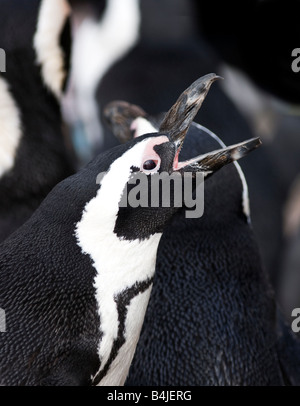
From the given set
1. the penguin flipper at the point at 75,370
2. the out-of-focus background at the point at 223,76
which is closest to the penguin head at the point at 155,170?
the penguin flipper at the point at 75,370

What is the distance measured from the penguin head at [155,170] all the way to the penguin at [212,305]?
0.81 ft

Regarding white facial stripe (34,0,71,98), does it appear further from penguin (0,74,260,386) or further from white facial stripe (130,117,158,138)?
penguin (0,74,260,386)

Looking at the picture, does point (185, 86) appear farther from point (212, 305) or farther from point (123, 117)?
point (212, 305)

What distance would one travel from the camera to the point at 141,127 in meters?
1.48

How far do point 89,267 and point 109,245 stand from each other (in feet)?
0.14

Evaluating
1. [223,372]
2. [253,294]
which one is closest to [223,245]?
Answer: [253,294]

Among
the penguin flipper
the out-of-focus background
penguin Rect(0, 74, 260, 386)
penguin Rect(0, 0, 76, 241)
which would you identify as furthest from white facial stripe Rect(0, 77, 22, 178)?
the penguin flipper

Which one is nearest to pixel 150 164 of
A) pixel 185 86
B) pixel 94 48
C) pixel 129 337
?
pixel 129 337

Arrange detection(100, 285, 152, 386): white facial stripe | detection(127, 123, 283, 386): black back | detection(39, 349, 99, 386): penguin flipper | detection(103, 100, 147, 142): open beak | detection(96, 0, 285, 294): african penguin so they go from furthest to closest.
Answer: detection(96, 0, 285, 294): african penguin < detection(103, 100, 147, 142): open beak < detection(127, 123, 283, 386): black back < detection(100, 285, 152, 386): white facial stripe < detection(39, 349, 99, 386): penguin flipper

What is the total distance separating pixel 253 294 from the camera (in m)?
1.48

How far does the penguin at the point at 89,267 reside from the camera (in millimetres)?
1059

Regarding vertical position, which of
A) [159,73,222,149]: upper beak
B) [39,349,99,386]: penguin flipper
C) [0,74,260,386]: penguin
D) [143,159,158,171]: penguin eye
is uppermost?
[159,73,222,149]: upper beak

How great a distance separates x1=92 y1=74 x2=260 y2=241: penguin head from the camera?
1127 millimetres

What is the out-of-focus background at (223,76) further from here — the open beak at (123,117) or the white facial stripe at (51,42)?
the open beak at (123,117)
